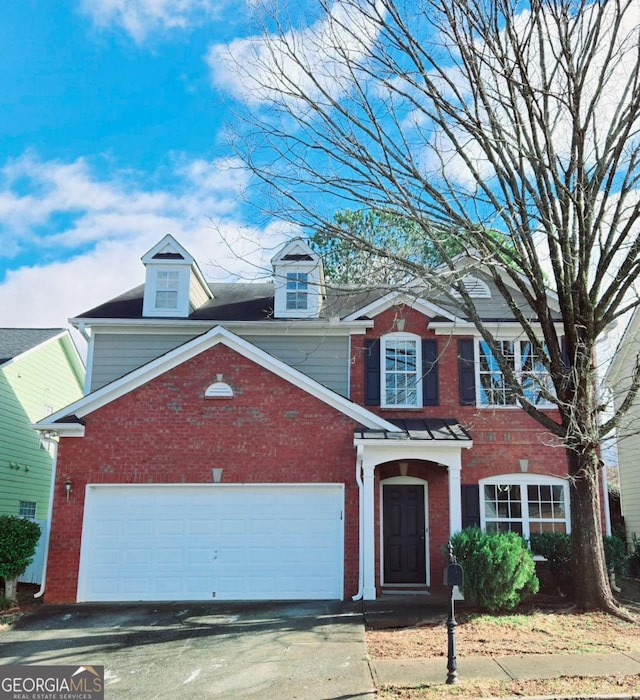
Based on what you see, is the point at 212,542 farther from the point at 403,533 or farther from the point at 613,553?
the point at 613,553

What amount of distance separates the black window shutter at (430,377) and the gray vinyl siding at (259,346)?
1821mm

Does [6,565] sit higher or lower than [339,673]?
higher

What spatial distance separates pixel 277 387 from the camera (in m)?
13.2

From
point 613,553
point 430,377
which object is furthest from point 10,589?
point 613,553

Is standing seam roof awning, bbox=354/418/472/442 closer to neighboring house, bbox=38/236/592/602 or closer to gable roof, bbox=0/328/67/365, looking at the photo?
neighboring house, bbox=38/236/592/602

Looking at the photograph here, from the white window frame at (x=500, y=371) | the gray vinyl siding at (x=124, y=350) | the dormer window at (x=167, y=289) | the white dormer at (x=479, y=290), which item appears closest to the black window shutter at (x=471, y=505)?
the white window frame at (x=500, y=371)

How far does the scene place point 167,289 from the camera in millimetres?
15984

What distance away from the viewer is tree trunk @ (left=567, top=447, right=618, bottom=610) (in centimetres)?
1027

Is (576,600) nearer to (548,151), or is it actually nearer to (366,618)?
(366,618)

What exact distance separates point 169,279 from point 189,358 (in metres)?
3.56

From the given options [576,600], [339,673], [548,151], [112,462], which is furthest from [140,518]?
[548,151]

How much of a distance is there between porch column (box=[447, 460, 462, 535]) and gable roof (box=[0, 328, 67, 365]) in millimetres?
12788

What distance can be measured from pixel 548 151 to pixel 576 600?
7.28 metres

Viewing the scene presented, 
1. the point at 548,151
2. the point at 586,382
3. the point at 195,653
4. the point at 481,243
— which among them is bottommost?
the point at 195,653
